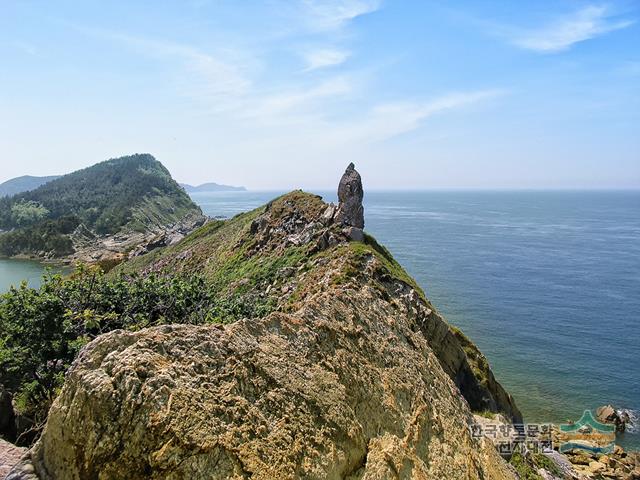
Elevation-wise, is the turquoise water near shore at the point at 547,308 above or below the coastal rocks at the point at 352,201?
below

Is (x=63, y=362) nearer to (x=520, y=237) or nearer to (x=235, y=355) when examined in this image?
(x=235, y=355)

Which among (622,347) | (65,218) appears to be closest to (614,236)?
(622,347)

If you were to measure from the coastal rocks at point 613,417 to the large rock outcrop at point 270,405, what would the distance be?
30022 millimetres

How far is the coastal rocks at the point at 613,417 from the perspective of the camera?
4038 cm

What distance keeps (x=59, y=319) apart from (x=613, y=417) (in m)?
42.7

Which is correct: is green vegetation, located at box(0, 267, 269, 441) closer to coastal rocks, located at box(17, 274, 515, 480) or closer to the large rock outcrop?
the large rock outcrop

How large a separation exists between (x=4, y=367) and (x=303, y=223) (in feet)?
108

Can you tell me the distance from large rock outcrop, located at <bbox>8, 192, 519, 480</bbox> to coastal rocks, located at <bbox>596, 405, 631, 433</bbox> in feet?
98.5

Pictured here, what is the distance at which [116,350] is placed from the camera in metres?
8.96

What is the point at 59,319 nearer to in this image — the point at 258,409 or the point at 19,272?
the point at 258,409

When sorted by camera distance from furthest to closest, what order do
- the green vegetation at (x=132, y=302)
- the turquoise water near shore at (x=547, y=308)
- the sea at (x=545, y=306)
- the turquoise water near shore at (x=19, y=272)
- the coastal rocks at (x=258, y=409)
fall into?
the turquoise water near shore at (x=19, y=272), the turquoise water near shore at (x=547, y=308), the sea at (x=545, y=306), the green vegetation at (x=132, y=302), the coastal rocks at (x=258, y=409)

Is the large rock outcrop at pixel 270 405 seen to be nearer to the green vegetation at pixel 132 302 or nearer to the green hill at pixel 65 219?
the green vegetation at pixel 132 302

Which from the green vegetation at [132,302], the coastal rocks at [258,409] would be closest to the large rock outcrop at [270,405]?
the coastal rocks at [258,409]

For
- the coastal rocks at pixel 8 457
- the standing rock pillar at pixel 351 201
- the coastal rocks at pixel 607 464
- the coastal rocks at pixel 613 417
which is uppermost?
the standing rock pillar at pixel 351 201
